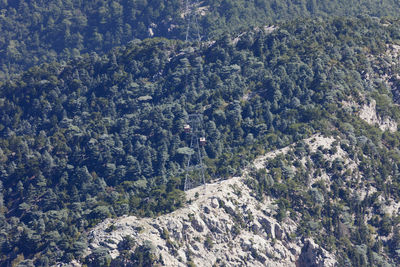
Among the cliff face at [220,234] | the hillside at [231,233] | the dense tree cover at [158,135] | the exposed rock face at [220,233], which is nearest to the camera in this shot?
the hillside at [231,233]

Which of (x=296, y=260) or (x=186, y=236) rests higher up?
(x=186, y=236)

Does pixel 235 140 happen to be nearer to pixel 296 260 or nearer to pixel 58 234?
pixel 296 260

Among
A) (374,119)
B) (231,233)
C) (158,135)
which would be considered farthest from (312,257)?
(158,135)

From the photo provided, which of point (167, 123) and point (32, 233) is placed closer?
point (32, 233)

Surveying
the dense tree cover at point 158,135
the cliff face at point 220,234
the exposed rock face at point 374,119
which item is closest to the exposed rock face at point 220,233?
the cliff face at point 220,234

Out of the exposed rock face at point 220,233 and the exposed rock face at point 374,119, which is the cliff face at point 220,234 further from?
the exposed rock face at point 374,119

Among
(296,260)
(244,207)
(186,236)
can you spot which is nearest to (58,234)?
(186,236)

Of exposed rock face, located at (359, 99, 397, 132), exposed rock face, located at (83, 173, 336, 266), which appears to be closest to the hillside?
exposed rock face, located at (83, 173, 336, 266)
